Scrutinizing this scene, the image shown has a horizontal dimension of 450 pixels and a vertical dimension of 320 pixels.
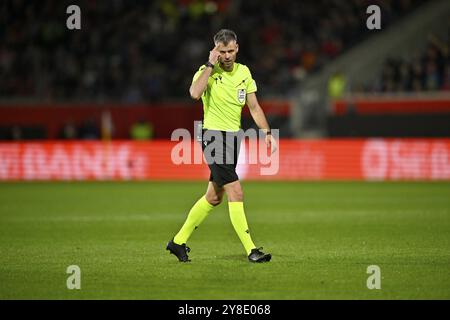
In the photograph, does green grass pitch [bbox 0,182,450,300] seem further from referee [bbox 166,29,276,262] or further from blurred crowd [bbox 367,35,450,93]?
blurred crowd [bbox 367,35,450,93]

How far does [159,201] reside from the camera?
2003 cm

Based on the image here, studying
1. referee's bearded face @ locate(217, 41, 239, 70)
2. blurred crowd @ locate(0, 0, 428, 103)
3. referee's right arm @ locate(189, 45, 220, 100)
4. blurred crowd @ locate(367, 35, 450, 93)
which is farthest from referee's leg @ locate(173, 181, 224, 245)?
blurred crowd @ locate(0, 0, 428, 103)

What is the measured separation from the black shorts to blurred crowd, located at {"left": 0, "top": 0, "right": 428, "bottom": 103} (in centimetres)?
2039

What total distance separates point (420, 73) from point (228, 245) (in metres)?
16.9

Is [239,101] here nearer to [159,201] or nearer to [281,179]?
[159,201]

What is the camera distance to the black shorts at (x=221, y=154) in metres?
10.3

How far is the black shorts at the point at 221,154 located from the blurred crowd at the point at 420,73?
18.0m

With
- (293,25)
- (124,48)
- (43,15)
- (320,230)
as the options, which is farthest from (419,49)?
(320,230)

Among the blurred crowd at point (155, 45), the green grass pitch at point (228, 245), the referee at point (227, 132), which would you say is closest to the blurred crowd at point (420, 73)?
the blurred crowd at point (155, 45)

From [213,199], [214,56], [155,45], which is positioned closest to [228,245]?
[213,199]

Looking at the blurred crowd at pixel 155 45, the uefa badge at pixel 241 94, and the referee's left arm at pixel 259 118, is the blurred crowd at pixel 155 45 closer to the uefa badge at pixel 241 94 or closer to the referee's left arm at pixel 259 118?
the referee's left arm at pixel 259 118

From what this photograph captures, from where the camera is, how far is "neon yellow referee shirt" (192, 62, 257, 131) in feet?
34.1
